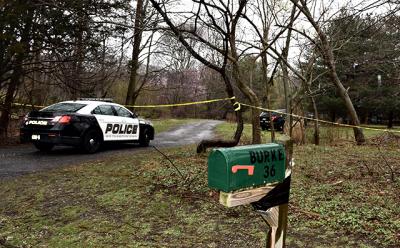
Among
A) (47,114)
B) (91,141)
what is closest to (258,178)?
(47,114)

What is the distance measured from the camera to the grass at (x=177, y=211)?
14.7 feet

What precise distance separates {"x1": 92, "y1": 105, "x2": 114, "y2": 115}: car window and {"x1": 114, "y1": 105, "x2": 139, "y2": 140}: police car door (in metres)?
0.26

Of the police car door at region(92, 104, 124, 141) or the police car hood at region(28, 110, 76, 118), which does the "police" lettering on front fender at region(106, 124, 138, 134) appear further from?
the police car hood at region(28, 110, 76, 118)

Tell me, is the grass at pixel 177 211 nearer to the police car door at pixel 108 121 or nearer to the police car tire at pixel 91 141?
the police car tire at pixel 91 141

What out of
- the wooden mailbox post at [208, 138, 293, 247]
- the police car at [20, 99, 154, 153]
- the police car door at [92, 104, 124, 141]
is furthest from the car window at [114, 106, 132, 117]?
the wooden mailbox post at [208, 138, 293, 247]

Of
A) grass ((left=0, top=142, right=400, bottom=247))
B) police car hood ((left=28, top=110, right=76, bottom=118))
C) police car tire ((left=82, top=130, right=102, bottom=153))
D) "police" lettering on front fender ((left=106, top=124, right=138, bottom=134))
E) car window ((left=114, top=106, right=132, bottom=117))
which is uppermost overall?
car window ((left=114, top=106, right=132, bottom=117))

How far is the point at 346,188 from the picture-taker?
6195 millimetres

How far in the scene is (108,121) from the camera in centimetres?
1165

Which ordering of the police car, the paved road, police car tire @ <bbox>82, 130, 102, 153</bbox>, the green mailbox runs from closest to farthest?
the green mailbox
the paved road
the police car
police car tire @ <bbox>82, 130, 102, 153</bbox>

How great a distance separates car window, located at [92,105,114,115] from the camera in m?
11.3

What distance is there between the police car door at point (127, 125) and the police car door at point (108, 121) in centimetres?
17

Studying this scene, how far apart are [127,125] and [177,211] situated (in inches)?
291

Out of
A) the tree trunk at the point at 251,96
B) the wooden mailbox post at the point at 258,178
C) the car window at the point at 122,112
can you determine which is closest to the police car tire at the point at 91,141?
the car window at the point at 122,112

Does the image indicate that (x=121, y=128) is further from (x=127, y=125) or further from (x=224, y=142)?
(x=224, y=142)
